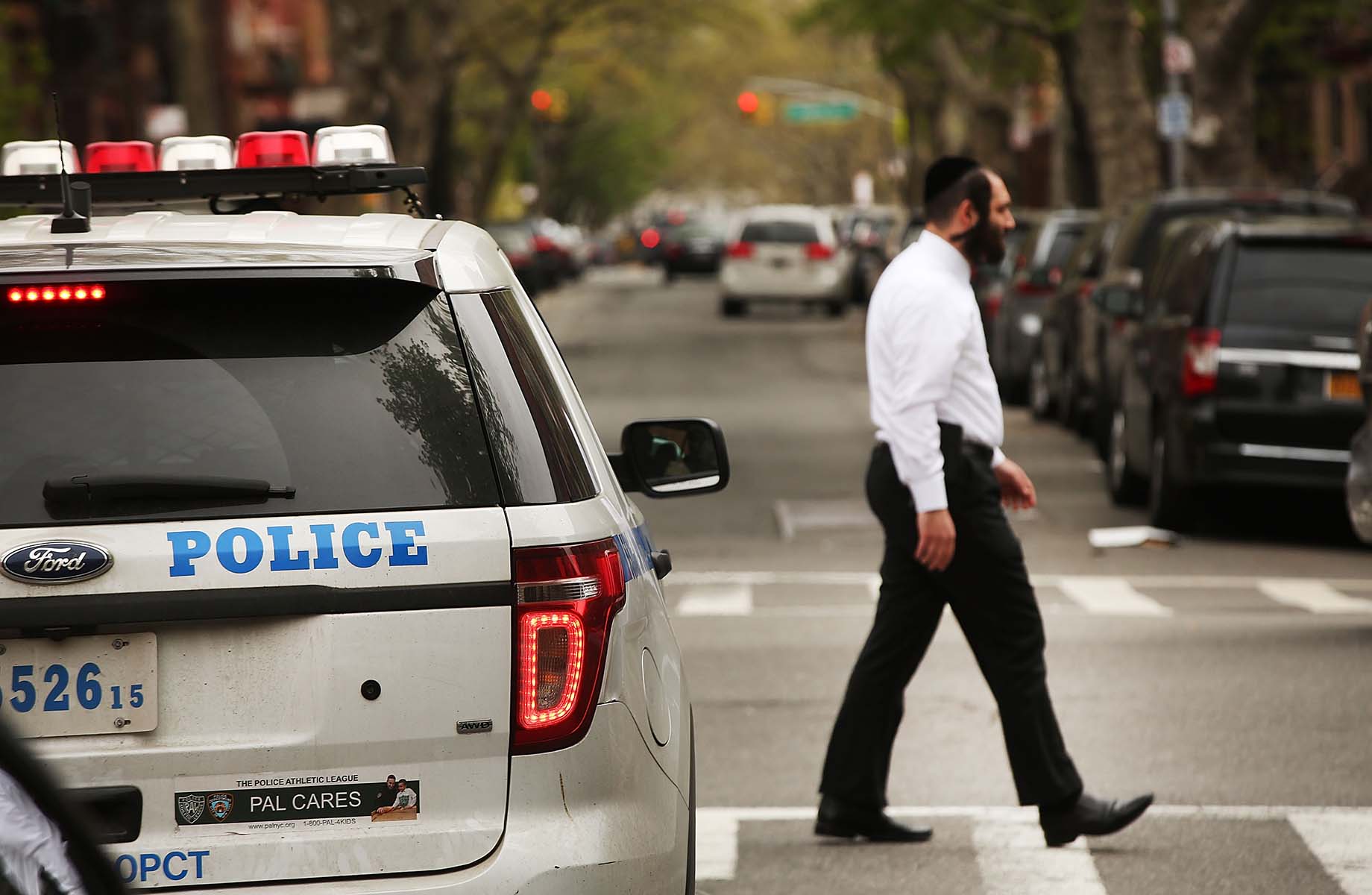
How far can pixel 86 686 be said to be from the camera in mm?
3658

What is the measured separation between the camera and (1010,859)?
248 inches

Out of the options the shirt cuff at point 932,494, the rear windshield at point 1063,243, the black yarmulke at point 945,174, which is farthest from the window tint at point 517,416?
the rear windshield at point 1063,243

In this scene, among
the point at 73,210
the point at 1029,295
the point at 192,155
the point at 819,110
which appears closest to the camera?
the point at 73,210

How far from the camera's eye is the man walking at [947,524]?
6.03 metres

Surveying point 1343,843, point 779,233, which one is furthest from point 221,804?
point 779,233

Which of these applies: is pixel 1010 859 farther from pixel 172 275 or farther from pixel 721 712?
pixel 172 275

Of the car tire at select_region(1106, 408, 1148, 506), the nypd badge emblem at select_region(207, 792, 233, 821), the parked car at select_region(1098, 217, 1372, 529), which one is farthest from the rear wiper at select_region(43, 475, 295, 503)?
the car tire at select_region(1106, 408, 1148, 506)

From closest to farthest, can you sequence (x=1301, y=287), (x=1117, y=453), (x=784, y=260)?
(x=1301, y=287)
(x=1117, y=453)
(x=784, y=260)

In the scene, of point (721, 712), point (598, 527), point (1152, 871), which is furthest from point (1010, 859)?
point (598, 527)

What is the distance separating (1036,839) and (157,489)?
11.6 feet

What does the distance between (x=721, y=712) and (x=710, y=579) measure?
3775mm

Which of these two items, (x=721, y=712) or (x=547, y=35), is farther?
(x=547, y=35)

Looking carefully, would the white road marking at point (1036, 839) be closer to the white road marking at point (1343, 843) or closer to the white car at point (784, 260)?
the white road marking at point (1343, 843)

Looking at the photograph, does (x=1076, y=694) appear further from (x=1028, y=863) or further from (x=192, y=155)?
(x=192, y=155)
